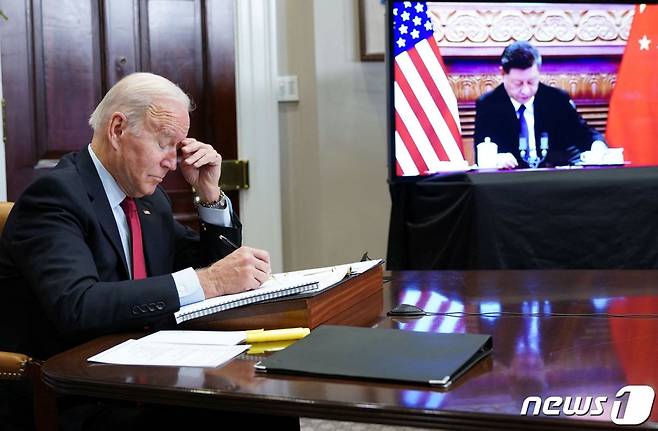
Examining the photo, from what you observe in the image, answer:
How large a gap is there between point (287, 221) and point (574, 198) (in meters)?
1.28

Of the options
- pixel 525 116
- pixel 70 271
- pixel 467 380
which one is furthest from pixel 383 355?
pixel 525 116

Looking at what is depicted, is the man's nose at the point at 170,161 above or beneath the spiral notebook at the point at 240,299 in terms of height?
above

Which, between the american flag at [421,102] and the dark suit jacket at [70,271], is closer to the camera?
the dark suit jacket at [70,271]

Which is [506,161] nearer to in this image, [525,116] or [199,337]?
[525,116]

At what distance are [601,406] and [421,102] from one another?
2536mm

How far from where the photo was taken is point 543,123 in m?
3.52

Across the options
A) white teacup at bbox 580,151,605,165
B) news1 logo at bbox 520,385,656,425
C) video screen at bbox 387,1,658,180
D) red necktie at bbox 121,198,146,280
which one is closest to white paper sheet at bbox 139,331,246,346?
red necktie at bbox 121,198,146,280

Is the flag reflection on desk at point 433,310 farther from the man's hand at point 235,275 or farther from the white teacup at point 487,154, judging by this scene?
the white teacup at point 487,154

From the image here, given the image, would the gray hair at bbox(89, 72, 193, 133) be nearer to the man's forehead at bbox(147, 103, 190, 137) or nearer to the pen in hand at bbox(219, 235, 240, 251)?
the man's forehead at bbox(147, 103, 190, 137)

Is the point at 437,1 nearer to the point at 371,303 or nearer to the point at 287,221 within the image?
the point at 287,221

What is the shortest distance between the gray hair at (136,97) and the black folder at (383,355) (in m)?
0.68

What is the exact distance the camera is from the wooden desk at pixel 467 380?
1041 mm

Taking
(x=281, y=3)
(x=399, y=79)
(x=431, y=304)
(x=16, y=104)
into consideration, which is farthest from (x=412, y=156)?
(x=431, y=304)

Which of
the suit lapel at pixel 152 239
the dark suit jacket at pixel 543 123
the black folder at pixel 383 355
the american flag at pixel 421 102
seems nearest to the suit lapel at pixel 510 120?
the dark suit jacket at pixel 543 123
